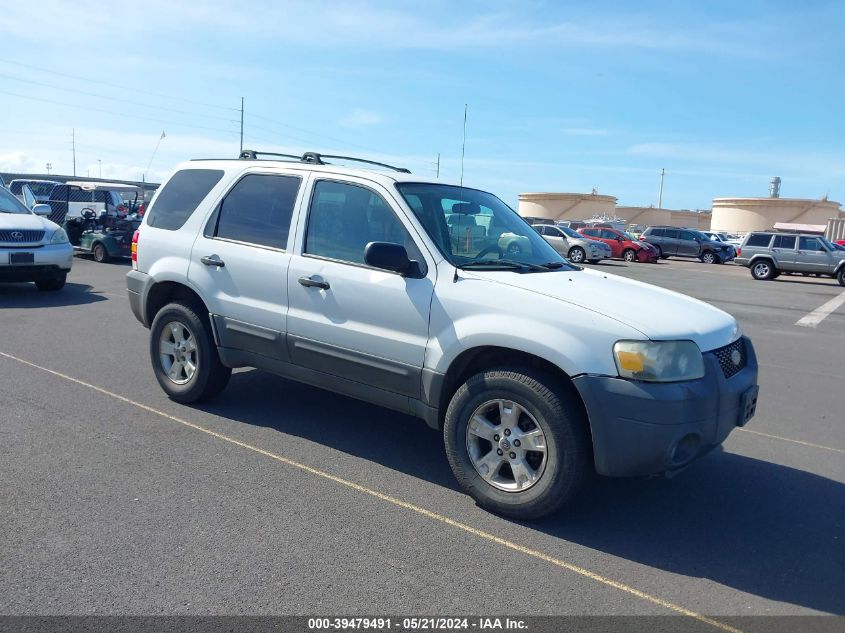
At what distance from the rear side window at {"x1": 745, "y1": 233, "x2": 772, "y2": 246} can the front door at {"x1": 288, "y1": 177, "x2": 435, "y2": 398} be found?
26.5 m

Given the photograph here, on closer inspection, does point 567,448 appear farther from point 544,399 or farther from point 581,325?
point 581,325

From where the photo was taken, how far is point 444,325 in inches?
170

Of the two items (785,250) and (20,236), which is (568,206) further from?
(20,236)

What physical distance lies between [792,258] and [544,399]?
2669 cm

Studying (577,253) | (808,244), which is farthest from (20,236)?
(808,244)

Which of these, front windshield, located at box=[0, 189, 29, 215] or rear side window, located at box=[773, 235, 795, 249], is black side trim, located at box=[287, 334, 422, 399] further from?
rear side window, located at box=[773, 235, 795, 249]

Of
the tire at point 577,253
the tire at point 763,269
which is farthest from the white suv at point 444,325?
the tire at point 577,253

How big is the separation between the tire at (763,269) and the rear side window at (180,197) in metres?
25.6

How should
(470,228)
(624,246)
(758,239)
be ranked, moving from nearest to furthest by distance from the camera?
1. (470,228)
2. (758,239)
3. (624,246)

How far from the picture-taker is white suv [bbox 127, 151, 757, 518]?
380cm

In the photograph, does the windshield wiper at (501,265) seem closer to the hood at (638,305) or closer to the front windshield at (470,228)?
the front windshield at (470,228)

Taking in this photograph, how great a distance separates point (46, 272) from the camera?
443 inches

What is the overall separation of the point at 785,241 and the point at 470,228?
85.6 ft

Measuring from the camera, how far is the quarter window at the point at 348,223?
4730mm
